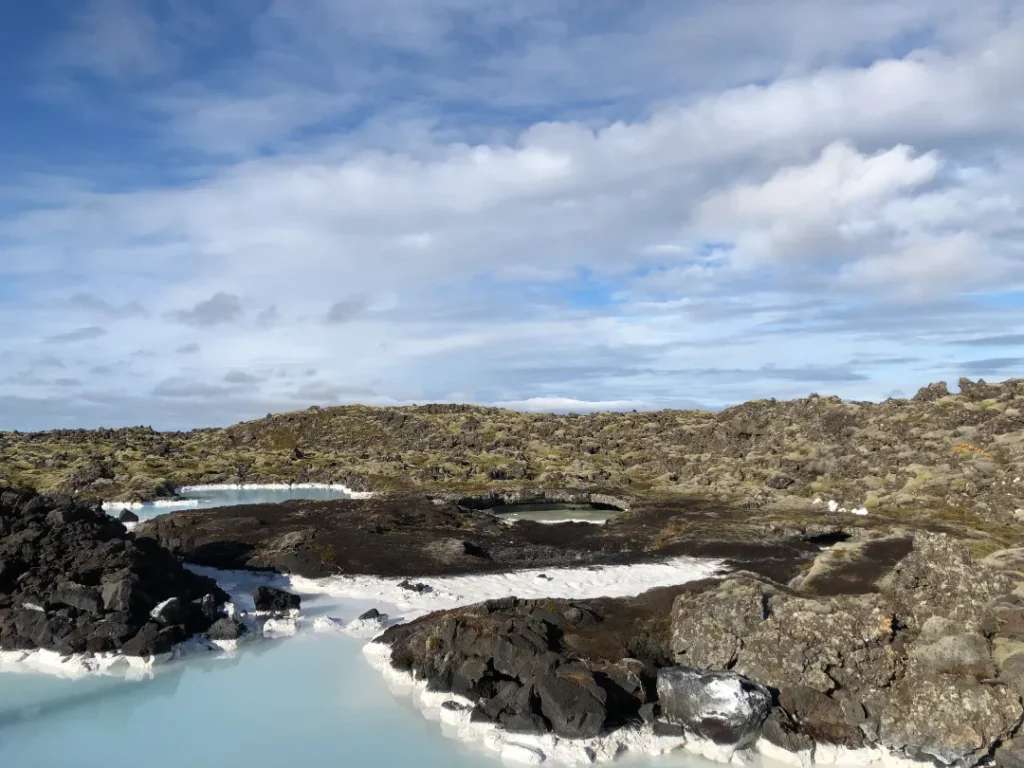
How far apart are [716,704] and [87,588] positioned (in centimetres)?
2395

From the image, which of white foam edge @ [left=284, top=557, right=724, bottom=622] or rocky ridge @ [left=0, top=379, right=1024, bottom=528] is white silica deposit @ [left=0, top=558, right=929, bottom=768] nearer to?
white foam edge @ [left=284, top=557, right=724, bottom=622]

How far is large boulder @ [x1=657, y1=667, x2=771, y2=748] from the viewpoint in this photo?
20.2m

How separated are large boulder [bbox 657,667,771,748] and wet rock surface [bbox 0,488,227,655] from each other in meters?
18.2

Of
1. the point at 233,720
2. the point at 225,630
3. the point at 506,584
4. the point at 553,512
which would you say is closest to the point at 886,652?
the point at 233,720

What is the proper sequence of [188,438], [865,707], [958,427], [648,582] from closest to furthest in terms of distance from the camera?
[865,707]
[648,582]
[958,427]
[188,438]

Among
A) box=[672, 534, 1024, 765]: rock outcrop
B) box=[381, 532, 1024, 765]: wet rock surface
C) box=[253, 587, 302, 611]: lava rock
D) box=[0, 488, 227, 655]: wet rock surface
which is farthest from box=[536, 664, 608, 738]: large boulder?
box=[253, 587, 302, 611]: lava rock

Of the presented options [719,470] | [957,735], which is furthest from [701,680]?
[719,470]

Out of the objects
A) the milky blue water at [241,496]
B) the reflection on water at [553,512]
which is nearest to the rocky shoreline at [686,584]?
the reflection on water at [553,512]

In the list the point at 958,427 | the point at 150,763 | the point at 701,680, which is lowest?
the point at 150,763

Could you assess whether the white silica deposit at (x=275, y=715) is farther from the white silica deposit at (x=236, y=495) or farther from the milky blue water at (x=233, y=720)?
the white silica deposit at (x=236, y=495)

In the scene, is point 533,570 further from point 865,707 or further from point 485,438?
point 485,438

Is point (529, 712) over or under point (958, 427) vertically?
under

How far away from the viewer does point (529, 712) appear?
21.1m

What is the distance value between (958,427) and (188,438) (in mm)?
118996
